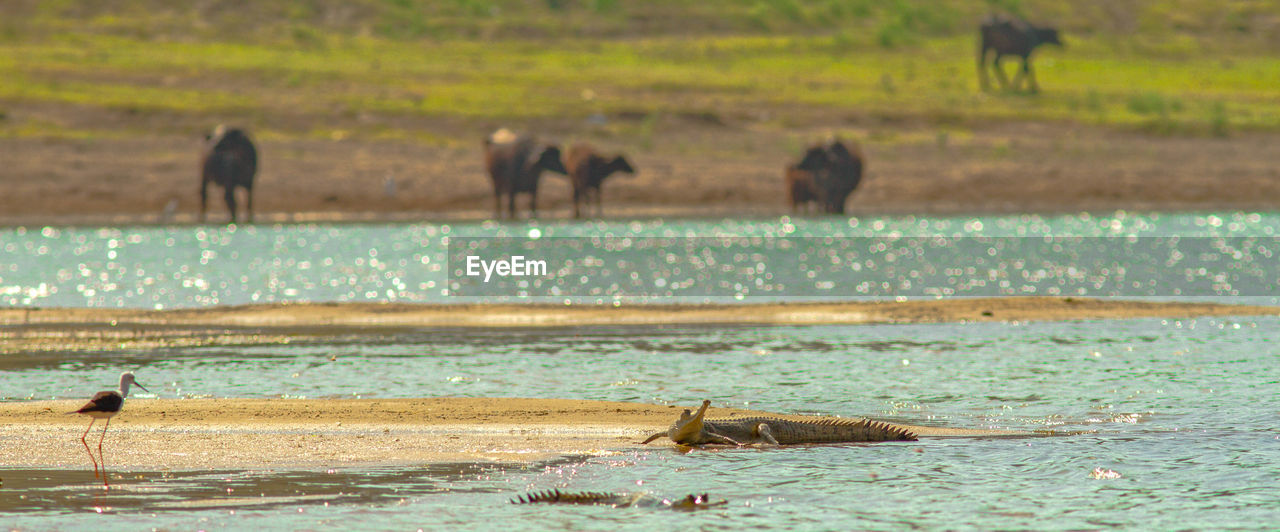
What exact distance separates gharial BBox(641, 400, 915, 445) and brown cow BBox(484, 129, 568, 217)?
42207mm

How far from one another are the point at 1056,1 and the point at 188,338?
10981 centimetres

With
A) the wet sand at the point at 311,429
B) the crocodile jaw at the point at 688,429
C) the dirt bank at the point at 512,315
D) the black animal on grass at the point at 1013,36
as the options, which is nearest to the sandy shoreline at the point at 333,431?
the wet sand at the point at 311,429

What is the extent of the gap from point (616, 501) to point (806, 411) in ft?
17.5

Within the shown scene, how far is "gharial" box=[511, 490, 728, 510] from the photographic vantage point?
11633 mm

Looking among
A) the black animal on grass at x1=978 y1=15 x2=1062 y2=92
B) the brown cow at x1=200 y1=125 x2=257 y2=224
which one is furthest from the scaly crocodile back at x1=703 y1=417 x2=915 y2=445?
the black animal on grass at x1=978 y1=15 x2=1062 y2=92

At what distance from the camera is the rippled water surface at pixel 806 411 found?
11.3 m

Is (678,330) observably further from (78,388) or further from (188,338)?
(78,388)

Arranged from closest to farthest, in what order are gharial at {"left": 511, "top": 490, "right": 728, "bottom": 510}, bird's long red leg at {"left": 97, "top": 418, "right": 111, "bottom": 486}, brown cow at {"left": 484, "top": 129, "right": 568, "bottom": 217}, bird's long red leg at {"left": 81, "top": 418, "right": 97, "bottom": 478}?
gharial at {"left": 511, "top": 490, "right": 728, "bottom": 510}
bird's long red leg at {"left": 97, "top": 418, "right": 111, "bottom": 486}
bird's long red leg at {"left": 81, "top": 418, "right": 97, "bottom": 478}
brown cow at {"left": 484, "top": 129, "right": 568, "bottom": 217}

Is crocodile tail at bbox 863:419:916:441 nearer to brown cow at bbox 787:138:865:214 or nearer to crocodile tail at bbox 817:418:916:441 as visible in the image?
crocodile tail at bbox 817:418:916:441

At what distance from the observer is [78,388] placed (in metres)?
18.2

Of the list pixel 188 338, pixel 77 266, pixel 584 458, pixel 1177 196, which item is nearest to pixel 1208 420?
pixel 584 458

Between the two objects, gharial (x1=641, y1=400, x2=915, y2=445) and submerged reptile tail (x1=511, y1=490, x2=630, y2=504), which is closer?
submerged reptile tail (x1=511, y1=490, x2=630, y2=504)

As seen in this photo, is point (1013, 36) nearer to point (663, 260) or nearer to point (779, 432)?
point (663, 260)

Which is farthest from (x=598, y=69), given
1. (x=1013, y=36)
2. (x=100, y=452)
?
(x=100, y=452)
